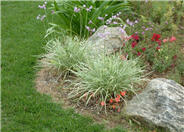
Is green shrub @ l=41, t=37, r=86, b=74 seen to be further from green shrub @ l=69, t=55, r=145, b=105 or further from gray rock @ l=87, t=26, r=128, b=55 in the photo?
green shrub @ l=69, t=55, r=145, b=105

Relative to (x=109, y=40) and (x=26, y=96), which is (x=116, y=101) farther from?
(x=109, y=40)

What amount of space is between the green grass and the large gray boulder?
23.5 inches

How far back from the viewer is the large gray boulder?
334cm

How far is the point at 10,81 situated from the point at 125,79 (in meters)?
2.02

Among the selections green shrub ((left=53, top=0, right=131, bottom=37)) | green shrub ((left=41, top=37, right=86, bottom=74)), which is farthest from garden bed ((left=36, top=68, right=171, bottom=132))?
green shrub ((left=53, top=0, right=131, bottom=37))

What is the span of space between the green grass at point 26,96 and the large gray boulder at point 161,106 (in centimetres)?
60

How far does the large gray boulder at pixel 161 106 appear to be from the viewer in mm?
3344

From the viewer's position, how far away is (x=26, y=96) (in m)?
4.12

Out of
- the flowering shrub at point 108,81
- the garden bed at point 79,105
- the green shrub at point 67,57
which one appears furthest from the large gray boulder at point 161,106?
the green shrub at point 67,57

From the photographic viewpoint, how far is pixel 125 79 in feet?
13.1

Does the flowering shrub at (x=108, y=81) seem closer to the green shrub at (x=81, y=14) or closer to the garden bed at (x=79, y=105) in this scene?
the garden bed at (x=79, y=105)

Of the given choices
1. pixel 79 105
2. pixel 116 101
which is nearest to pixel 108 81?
pixel 116 101

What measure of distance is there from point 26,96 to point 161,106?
2093 mm

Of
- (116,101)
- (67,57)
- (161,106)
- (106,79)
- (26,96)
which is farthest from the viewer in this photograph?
(67,57)
